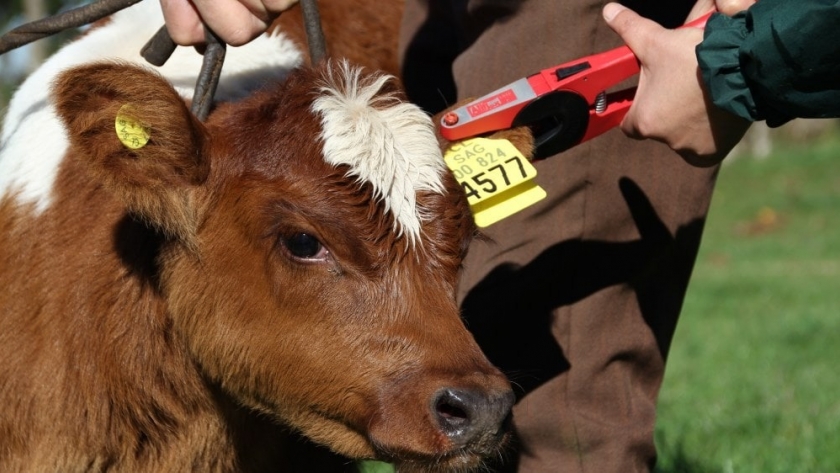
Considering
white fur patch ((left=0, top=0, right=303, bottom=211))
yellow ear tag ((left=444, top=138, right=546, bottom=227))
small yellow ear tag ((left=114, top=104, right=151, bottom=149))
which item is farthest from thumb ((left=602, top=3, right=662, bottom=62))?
small yellow ear tag ((left=114, top=104, right=151, bottom=149))

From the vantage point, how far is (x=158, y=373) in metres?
3.60

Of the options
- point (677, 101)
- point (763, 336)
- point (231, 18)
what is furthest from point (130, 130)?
point (763, 336)

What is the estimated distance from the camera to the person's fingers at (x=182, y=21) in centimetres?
352

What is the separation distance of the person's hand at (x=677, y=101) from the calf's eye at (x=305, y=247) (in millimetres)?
929

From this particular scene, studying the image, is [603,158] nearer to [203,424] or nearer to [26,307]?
[203,424]

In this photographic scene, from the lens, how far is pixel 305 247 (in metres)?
3.30

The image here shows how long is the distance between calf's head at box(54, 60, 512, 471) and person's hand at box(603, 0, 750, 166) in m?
0.64

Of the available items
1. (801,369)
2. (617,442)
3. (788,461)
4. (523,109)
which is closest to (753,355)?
(801,369)

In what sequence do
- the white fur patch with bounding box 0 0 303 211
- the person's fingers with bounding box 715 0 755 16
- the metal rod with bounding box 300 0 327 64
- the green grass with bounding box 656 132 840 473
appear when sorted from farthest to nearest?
the green grass with bounding box 656 132 840 473 → the white fur patch with bounding box 0 0 303 211 → the metal rod with bounding box 300 0 327 64 → the person's fingers with bounding box 715 0 755 16

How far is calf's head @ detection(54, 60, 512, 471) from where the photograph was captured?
10.3 feet

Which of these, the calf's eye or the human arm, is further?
the calf's eye

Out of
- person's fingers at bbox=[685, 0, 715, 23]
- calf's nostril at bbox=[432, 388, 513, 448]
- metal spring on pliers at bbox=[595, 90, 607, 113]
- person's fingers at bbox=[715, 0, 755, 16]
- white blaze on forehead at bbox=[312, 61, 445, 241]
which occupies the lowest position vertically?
calf's nostril at bbox=[432, 388, 513, 448]

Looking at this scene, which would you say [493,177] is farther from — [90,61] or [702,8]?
[90,61]

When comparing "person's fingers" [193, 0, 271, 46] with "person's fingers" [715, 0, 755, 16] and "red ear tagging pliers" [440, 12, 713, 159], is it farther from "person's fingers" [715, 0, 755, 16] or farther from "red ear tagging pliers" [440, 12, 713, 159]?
"person's fingers" [715, 0, 755, 16]
